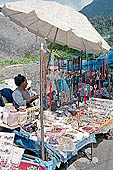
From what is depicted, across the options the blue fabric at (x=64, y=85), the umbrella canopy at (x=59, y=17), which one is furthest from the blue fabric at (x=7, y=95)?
the umbrella canopy at (x=59, y=17)

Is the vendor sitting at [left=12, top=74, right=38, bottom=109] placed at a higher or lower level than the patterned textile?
higher

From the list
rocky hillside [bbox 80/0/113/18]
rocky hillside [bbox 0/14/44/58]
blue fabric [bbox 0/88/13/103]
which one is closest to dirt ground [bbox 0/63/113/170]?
blue fabric [bbox 0/88/13/103]

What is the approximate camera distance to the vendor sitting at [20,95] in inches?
138

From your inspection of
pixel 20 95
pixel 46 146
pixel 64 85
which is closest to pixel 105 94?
pixel 64 85

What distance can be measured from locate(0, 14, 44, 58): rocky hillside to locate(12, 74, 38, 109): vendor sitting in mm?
13087

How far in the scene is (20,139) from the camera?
9.50ft

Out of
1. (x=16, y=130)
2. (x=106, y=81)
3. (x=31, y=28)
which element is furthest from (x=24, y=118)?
(x=106, y=81)

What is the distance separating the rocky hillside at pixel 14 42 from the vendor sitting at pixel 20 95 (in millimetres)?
13087

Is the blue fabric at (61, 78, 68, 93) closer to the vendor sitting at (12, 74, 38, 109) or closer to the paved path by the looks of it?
the vendor sitting at (12, 74, 38, 109)

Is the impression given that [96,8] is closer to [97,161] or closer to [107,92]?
[107,92]

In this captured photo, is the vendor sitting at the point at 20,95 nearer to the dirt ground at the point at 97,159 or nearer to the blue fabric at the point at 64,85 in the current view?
the blue fabric at the point at 64,85

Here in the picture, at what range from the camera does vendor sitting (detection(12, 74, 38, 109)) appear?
350 cm

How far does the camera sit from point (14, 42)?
18.4 metres

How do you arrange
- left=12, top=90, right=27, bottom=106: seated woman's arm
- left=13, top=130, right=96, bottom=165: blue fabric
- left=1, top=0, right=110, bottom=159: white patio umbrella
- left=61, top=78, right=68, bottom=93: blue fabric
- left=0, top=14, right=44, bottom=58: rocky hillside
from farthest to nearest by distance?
A: left=0, top=14, right=44, bottom=58: rocky hillside < left=61, top=78, right=68, bottom=93: blue fabric < left=12, top=90, right=27, bottom=106: seated woman's arm < left=1, top=0, right=110, bottom=159: white patio umbrella < left=13, top=130, right=96, bottom=165: blue fabric
